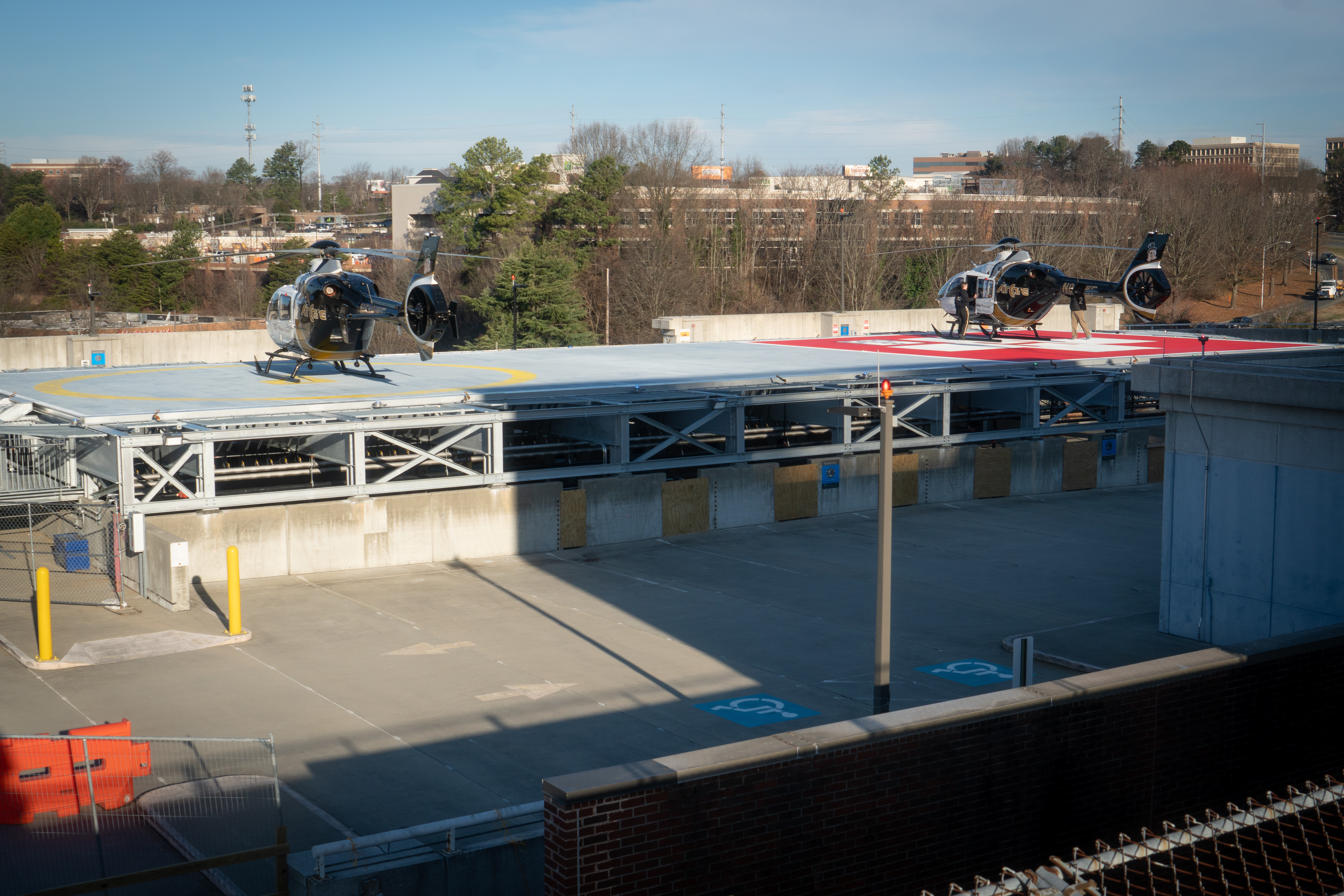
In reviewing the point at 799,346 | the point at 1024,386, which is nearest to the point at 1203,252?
the point at 799,346

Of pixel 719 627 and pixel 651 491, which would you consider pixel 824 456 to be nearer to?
pixel 651 491

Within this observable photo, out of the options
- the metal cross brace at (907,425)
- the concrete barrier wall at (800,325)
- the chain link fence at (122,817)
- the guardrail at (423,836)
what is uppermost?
the concrete barrier wall at (800,325)

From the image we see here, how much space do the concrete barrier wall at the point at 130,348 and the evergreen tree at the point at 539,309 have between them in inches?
1183

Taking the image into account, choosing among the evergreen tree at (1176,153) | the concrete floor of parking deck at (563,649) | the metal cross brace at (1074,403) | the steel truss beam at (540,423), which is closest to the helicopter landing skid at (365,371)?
the steel truss beam at (540,423)

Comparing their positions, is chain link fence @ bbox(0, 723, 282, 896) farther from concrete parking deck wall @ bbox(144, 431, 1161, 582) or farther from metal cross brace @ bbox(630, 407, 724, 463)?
metal cross brace @ bbox(630, 407, 724, 463)

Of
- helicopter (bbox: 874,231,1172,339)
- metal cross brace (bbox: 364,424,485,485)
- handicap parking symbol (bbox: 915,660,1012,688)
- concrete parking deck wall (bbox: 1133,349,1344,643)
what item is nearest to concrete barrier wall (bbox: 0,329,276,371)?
metal cross brace (bbox: 364,424,485,485)

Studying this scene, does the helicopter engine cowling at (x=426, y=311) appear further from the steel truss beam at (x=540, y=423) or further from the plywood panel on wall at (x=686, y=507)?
the plywood panel on wall at (x=686, y=507)

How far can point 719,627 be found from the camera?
20906mm

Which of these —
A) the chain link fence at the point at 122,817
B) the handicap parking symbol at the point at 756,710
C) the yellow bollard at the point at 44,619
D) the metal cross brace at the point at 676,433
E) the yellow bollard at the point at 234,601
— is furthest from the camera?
the metal cross brace at the point at 676,433

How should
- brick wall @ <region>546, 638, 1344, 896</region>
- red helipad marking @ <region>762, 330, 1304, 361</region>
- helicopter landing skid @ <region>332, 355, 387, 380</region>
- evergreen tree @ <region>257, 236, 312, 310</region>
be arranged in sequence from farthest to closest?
evergreen tree @ <region>257, 236, 312, 310</region> → red helipad marking @ <region>762, 330, 1304, 361</region> → helicopter landing skid @ <region>332, 355, 387, 380</region> → brick wall @ <region>546, 638, 1344, 896</region>

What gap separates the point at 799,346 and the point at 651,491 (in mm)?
18453

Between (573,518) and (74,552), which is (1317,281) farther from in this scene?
(74,552)

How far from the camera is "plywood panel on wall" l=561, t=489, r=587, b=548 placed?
88.6 ft

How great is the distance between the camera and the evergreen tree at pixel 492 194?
101 m
